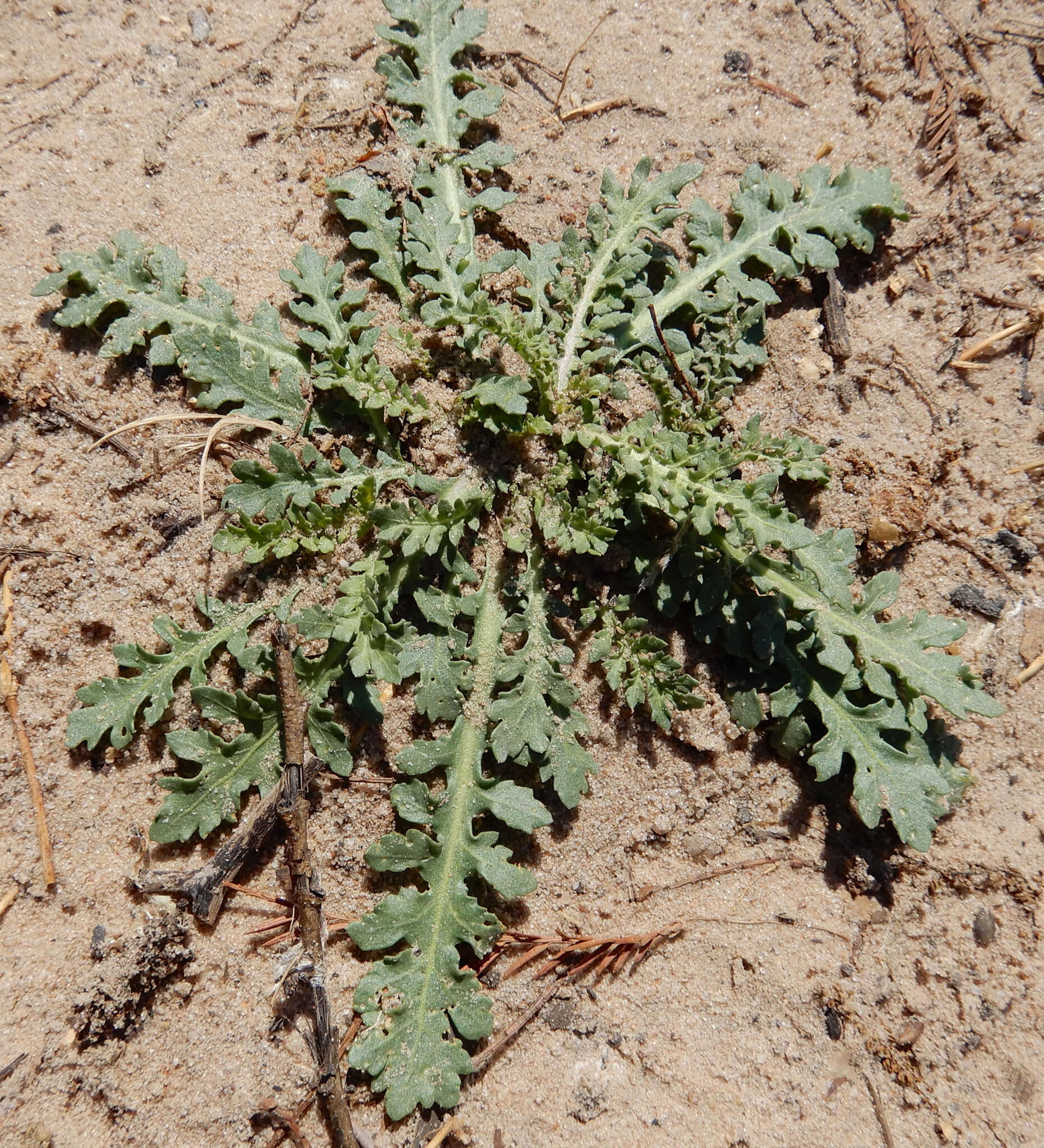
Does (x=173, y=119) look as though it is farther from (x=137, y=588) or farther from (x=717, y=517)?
(x=717, y=517)

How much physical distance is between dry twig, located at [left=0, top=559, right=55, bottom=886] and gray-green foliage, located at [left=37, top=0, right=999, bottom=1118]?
0.28 m

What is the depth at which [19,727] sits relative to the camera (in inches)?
123

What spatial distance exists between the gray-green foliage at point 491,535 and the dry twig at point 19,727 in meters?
0.28

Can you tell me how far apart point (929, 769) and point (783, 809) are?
60 cm

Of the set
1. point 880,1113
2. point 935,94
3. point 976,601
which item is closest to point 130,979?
point 880,1113

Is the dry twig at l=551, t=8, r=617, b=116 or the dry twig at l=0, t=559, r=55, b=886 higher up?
the dry twig at l=551, t=8, r=617, b=116

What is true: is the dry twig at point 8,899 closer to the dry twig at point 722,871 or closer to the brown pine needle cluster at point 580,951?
the brown pine needle cluster at point 580,951

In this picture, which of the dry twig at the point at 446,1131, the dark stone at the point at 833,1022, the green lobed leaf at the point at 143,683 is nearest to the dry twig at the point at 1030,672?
the dark stone at the point at 833,1022

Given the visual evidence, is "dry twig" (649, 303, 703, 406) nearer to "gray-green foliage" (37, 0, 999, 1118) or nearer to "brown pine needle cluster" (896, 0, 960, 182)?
"gray-green foliage" (37, 0, 999, 1118)

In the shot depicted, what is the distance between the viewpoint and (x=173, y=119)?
3789 millimetres

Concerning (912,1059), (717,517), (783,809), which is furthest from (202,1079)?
(717,517)

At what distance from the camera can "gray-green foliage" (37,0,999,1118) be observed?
3039 millimetres

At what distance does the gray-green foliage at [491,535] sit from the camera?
3.04 metres

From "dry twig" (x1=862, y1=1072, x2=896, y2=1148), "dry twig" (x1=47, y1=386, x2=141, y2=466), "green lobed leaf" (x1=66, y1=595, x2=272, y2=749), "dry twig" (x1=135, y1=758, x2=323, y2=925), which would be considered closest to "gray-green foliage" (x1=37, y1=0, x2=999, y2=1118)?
"green lobed leaf" (x1=66, y1=595, x2=272, y2=749)
